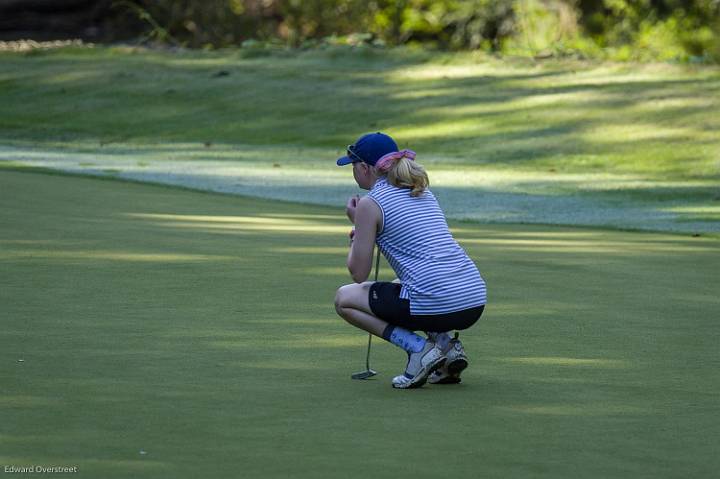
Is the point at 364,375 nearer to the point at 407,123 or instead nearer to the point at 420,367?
the point at 420,367

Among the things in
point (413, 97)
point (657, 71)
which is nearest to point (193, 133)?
point (413, 97)

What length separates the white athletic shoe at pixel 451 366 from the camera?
6406 millimetres

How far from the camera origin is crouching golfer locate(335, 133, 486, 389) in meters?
6.41

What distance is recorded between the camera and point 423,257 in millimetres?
6461

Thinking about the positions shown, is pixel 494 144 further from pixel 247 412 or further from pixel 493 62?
pixel 247 412

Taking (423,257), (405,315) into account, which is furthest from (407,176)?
(405,315)

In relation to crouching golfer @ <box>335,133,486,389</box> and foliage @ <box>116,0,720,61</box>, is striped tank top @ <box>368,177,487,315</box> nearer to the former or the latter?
crouching golfer @ <box>335,133,486,389</box>

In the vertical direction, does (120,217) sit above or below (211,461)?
below

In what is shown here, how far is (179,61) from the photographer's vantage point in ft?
107

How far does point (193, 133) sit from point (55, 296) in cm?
1868

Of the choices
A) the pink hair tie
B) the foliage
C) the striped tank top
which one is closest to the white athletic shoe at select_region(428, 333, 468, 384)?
the striped tank top

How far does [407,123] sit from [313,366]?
786 inches

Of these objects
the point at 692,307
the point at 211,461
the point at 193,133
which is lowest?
the point at 193,133

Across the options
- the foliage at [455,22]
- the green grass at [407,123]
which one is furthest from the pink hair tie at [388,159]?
the foliage at [455,22]
